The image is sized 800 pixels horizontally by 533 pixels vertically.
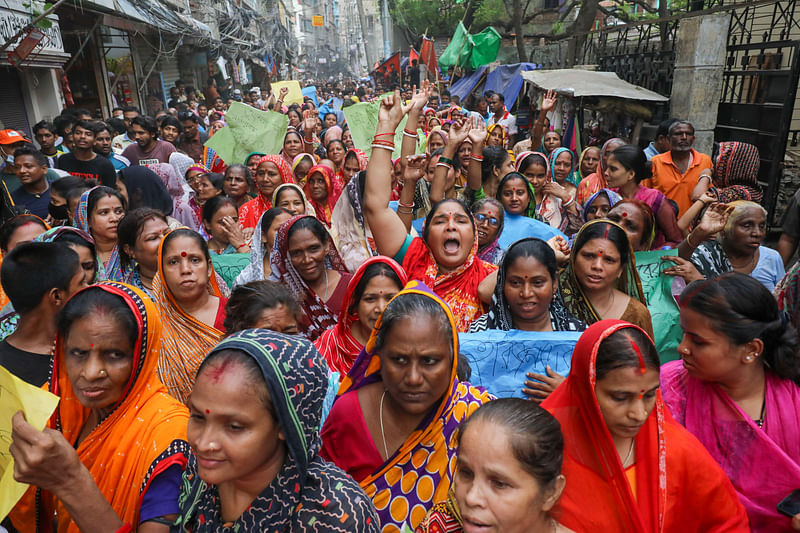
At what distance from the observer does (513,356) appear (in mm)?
2559

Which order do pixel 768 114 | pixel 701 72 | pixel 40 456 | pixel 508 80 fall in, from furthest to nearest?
pixel 508 80, pixel 701 72, pixel 768 114, pixel 40 456

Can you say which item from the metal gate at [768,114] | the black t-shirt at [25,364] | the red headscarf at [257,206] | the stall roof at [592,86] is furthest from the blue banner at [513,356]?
the stall roof at [592,86]

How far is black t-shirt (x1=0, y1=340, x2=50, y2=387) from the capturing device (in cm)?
214

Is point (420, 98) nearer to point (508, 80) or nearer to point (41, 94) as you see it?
point (41, 94)

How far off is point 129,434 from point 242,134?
540 cm

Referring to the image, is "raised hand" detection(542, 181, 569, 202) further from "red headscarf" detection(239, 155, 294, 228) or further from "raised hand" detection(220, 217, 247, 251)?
"raised hand" detection(220, 217, 247, 251)

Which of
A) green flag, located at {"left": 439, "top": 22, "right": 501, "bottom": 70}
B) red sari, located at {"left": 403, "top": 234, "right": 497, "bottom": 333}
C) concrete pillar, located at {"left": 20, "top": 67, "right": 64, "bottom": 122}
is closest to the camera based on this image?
red sari, located at {"left": 403, "top": 234, "right": 497, "bottom": 333}

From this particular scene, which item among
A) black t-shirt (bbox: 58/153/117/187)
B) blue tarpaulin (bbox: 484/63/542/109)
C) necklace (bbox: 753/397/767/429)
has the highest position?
blue tarpaulin (bbox: 484/63/542/109)

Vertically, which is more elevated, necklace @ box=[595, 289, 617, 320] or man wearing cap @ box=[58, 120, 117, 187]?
man wearing cap @ box=[58, 120, 117, 187]

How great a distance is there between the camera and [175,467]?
159 centimetres

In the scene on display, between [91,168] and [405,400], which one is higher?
[91,168]

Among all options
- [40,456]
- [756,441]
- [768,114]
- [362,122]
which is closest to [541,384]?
[756,441]

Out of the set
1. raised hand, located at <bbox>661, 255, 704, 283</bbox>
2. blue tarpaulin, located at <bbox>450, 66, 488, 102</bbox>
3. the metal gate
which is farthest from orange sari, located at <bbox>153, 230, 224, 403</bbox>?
blue tarpaulin, located at <bbox>450, 66, 488, 102</bbox>

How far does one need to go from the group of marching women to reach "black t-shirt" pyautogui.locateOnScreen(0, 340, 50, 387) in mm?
505
